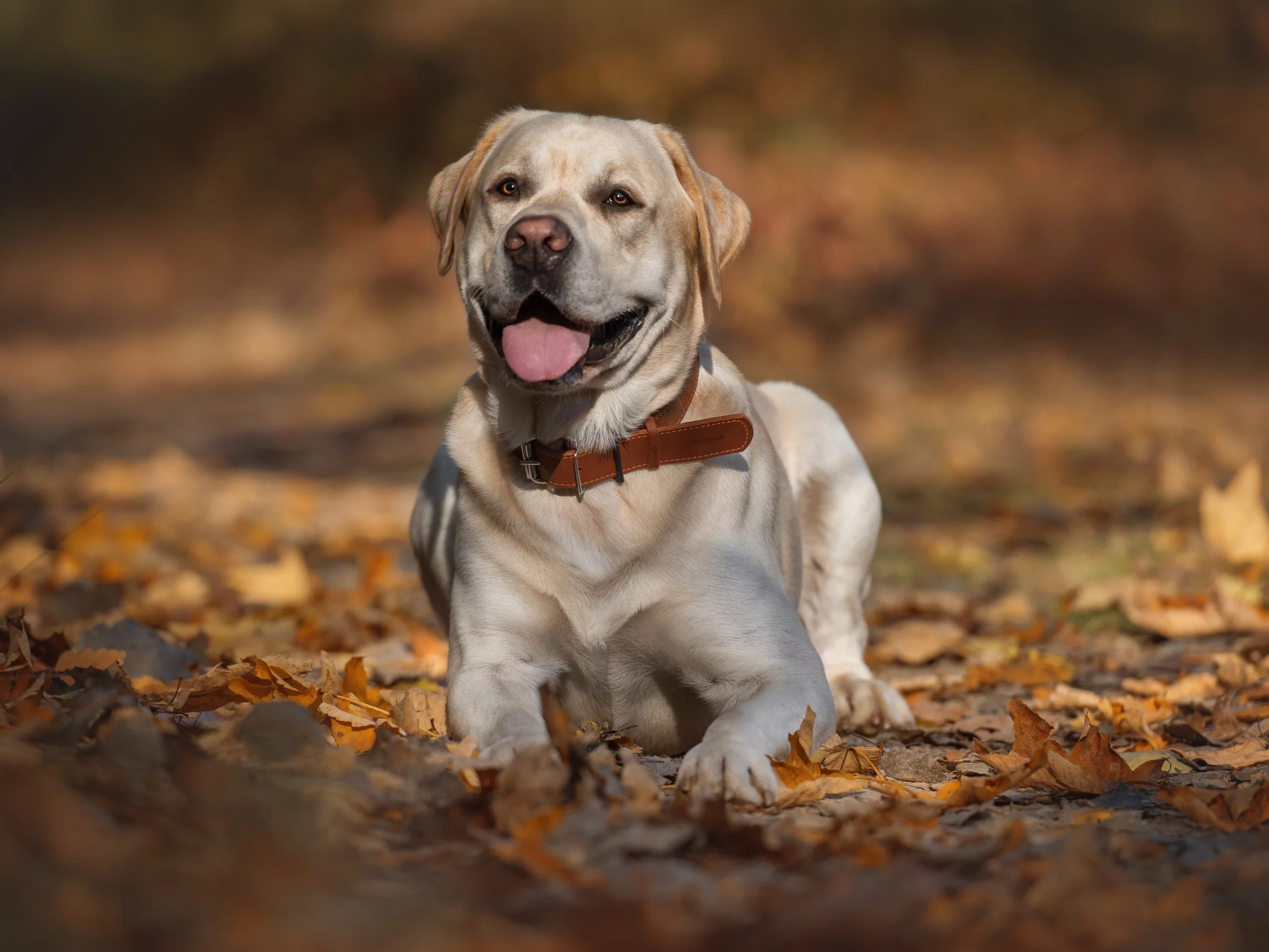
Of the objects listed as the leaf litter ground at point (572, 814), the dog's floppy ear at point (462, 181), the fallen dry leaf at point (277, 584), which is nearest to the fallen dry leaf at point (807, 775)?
the leaf litter ground at point (572, 814)

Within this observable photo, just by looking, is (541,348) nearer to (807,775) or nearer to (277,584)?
(807,775)

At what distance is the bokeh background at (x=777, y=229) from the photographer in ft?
33.8

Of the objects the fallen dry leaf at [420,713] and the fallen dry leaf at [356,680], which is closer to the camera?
the fallen dry leaf at [420,713]

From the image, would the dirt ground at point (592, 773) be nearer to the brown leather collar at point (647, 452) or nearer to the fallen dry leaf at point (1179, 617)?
the fallen dry leaf at point (1179, 617)

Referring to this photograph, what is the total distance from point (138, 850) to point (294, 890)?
0.25 meters

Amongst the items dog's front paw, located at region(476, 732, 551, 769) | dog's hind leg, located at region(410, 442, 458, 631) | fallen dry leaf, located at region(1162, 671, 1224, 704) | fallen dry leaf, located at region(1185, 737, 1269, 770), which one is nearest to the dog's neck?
dog's hind leg, located at region(410, 442, 458, 631)

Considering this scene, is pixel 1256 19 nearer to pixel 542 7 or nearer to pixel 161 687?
pixel 542 7

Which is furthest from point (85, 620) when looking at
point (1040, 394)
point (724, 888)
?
point (1040, 394)

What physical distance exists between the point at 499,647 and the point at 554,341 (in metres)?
0.77

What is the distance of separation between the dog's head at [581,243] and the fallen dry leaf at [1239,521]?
3125 millimetres

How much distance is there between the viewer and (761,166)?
40.9 ft

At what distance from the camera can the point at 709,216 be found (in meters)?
3.58

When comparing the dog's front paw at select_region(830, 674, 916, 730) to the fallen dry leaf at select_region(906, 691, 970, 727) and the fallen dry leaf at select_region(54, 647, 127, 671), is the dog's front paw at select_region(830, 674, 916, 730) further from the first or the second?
the fallen dry leaf at select_region(54, 647, 127, 671)

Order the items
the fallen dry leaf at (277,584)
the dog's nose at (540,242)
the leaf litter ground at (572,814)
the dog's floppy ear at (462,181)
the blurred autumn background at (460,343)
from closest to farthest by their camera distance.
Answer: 1. the leaf litter ground at (572,814)
2. the blurred autumn background at (460,343)
3. the dog's nose at (540,242)
4. the dog's floppy ear at (462,181)
5. the fallen dry leaf at (277,584)
